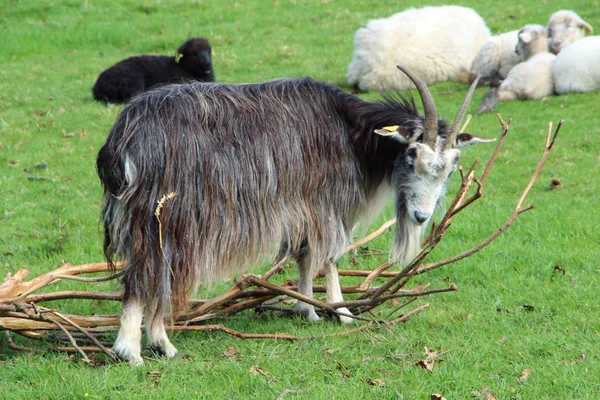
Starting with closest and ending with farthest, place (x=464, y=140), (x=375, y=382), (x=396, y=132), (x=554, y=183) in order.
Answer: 1. (x=375, y=382)
2. (x=396, y=132)
3. (x=464, y=140)
4. (x=554, y=183)

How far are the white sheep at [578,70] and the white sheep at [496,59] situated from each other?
3.70 ft

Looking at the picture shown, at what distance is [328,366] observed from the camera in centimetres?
480

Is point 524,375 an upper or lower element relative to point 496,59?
upper

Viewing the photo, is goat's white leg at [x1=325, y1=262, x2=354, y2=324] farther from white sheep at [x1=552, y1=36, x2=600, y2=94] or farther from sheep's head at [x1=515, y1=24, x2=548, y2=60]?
sheep's head at [x1=515, y1=24, x2=548, y2=60]

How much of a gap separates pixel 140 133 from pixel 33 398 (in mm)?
1642

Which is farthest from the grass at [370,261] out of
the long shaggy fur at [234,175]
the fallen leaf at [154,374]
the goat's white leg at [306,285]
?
the long shaggy fur at [234,175]

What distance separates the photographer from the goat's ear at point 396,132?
5320mm

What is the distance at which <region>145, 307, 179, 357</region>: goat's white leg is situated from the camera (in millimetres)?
5047

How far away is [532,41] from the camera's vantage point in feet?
41.1

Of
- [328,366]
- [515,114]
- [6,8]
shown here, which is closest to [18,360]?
[328,366]

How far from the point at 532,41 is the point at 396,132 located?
7.97m

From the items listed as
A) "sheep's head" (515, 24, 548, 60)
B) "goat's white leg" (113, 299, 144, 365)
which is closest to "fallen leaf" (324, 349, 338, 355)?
"goat's white leg" (113, 299, 144, 365)

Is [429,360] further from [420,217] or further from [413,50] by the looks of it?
[413,50]

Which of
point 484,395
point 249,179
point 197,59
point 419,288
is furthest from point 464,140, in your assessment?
point 197,59
